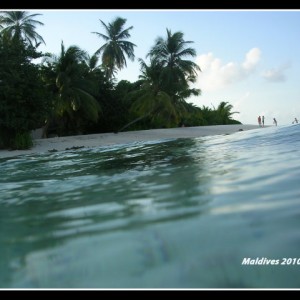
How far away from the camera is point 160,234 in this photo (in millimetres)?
3404

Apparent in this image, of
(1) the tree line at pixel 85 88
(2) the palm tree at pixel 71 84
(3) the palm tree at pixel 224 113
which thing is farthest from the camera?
(3) the palm tree at pixel 224 113

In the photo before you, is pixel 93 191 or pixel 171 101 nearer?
pixel 93 191

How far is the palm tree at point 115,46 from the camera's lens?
3362 cm

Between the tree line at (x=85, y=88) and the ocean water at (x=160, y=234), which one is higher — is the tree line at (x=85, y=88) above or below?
above

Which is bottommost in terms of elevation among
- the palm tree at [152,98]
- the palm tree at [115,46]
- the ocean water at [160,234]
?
the ocean water at [160,234]

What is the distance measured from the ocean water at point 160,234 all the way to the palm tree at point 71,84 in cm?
1864

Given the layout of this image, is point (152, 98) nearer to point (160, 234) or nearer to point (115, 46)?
point (115, 46)

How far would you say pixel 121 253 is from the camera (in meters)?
3.07

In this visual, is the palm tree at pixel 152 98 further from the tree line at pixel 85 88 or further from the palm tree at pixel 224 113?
the palm tree at pixel 224 113

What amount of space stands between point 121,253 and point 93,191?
2.97 meters

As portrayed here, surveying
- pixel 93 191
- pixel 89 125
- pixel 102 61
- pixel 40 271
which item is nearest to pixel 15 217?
pixel 93 191

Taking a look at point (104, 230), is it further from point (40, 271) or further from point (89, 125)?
point (89, 125)

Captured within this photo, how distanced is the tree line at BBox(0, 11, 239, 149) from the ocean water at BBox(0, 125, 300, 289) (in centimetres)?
1420

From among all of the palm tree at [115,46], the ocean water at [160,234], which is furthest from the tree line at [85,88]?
the ocean water at [160,234]
